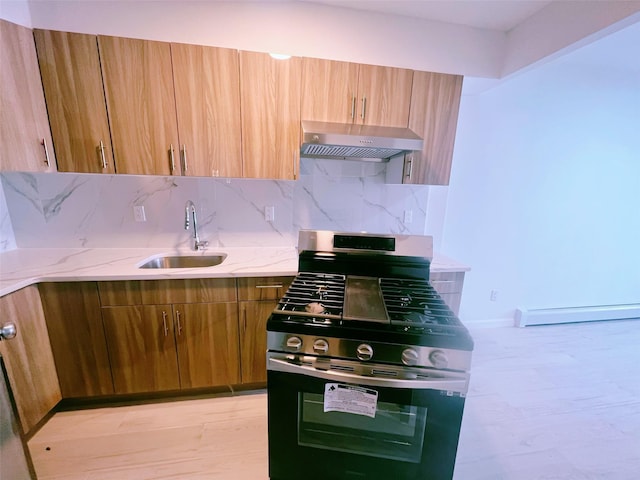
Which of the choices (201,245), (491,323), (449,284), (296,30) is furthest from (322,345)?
(491,323)

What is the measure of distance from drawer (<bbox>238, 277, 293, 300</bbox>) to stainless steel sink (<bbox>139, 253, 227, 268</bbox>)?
464 mm

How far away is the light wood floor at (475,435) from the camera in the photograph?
1421mm

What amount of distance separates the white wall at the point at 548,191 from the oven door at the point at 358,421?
191 cm

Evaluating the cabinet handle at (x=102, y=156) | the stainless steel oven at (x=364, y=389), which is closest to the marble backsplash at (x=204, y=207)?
the cabinet handle at (x=102, y=156)

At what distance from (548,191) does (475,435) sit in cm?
245

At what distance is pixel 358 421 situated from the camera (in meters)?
1.15

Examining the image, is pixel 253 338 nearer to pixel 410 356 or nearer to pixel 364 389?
pixel 364 389

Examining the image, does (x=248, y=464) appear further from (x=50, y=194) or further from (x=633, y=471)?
(x=50, y=194)

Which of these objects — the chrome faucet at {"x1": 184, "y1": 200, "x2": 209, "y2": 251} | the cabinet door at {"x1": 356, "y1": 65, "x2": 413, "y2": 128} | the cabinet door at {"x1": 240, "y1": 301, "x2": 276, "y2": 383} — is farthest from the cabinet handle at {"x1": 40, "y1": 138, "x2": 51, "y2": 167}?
the cabinet door at {"x1": 356, "y1": 65, "x2": 413, "y2": 128}

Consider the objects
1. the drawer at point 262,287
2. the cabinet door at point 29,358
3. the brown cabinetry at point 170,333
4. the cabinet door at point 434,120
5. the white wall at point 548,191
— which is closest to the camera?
the cabinet door at point 29,358

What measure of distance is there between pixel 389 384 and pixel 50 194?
8.40 ft

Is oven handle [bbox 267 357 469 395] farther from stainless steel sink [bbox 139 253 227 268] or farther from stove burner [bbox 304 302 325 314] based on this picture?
stainless steel sink [bbox 139 253 227 268]

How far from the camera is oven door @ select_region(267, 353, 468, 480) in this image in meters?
1.04

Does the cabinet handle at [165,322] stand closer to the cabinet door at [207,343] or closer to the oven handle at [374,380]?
the cabinet door at [207,343]
